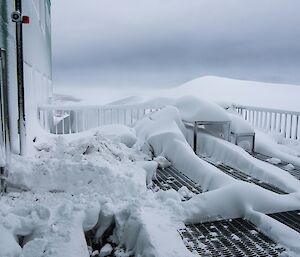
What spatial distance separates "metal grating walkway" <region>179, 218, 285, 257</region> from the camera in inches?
72.5

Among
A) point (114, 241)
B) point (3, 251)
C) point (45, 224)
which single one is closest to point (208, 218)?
point (114, 241)

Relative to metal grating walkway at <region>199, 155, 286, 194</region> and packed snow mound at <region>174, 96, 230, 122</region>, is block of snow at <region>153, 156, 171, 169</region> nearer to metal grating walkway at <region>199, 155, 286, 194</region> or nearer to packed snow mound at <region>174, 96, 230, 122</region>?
metal grating walkway at <region>199, 155, 286, 194</region>

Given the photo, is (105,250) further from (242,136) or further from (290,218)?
(242,136)

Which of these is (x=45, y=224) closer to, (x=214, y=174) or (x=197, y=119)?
(x=214, y=174)

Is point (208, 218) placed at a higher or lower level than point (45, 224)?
lower

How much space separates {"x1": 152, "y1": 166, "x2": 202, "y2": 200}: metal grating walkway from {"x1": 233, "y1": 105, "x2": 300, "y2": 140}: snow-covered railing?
266 centimetres

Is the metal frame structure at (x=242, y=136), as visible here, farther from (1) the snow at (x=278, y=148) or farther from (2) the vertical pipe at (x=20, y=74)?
(2) the vertical pipe at (x=20, y=74)

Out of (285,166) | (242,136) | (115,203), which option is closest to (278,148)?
(242,136)

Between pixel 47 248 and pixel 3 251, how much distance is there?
0.21m

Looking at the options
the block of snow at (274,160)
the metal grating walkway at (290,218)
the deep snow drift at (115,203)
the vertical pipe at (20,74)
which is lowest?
the block of snow at (274,160)

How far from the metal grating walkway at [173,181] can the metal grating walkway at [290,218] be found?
75cm

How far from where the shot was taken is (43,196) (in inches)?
92.9

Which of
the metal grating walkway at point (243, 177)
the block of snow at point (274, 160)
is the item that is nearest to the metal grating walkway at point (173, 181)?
the metal grating walkway at point (243, 177)

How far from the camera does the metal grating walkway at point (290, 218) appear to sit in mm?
2227
